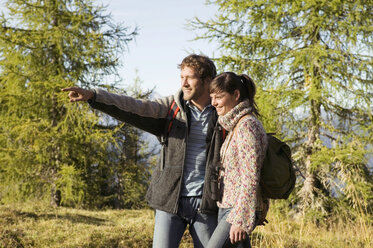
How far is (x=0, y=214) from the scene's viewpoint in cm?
732

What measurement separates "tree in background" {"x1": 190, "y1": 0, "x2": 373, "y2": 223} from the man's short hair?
7915 mm

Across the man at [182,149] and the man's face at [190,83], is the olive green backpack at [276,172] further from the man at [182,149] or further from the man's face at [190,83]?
the man's face at [190,83]

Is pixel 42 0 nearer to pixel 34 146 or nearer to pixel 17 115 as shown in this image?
pixel 17 115

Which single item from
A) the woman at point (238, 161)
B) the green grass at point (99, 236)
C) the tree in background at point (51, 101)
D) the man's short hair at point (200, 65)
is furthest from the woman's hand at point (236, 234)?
the tree in background at point (51, 101)

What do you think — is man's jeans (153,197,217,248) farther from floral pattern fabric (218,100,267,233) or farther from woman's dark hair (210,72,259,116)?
woman's dark hair (210,72,259,116)

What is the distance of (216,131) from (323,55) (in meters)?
8.61

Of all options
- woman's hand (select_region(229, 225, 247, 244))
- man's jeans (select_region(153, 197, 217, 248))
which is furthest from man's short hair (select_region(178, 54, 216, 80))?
woman's hand (select_region(229, 225, 247, 244))

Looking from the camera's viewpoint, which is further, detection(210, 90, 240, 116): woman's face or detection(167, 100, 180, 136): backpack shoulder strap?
detection(167, 100, 180, 136): backpack shoulder strap

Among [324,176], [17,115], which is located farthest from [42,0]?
[324,176]

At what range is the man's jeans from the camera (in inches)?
109

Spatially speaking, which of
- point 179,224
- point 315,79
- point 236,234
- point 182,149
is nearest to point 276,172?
point 236,234

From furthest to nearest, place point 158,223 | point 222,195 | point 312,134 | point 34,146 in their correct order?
point 34,146 → point 312,134 → point 158,223 → point 222,195

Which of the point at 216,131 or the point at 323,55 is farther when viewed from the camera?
the point at 323,55

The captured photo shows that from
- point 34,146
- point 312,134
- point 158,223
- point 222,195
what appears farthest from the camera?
point 34,146
